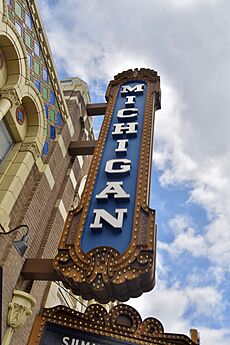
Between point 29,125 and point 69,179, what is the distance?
7.32 feet

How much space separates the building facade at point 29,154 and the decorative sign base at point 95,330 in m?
2.52

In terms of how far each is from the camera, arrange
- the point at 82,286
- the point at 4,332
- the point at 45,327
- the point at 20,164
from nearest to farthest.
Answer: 1. the point at 45,327
2. the point at 82,286
3. the point at 4,332
4. the point at 20,164

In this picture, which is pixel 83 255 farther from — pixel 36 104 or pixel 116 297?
pixel 36 104

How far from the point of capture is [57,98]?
11086 millimetres

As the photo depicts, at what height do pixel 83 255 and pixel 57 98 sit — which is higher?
pixel 57 98

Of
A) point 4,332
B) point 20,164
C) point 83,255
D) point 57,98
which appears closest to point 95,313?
point 83,255

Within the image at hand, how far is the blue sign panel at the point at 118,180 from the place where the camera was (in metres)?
7.01

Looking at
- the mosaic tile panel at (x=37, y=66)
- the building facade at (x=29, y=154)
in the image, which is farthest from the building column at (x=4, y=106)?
the mosaic tile panel at (x=37, y=66)

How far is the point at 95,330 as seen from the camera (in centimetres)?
478

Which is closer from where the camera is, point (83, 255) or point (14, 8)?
point (83, 255)

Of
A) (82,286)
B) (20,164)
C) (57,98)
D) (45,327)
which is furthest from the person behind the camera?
(57,98)

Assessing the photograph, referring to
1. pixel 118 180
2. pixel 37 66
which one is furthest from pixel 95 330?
pixel 37 66

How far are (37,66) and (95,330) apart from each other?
791cm

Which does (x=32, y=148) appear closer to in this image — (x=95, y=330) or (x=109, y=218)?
(x=109, y=218)
